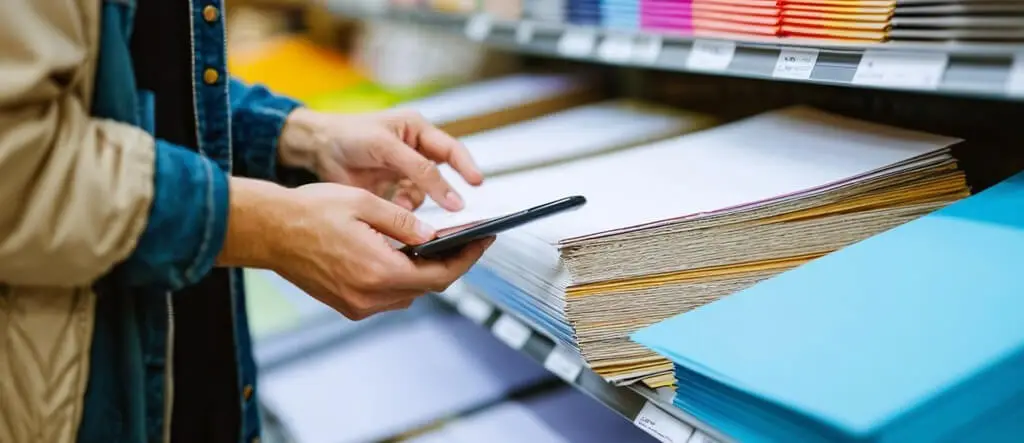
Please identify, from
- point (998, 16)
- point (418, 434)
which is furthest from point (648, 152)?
point (418, 434)

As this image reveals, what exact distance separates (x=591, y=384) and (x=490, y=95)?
38.2 inches

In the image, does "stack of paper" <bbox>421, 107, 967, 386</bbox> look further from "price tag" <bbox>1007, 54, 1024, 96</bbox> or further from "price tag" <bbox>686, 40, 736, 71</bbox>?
"price tag" <bbox>1007, 54, 1024, 96</bbox>

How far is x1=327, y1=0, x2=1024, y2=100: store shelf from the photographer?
0.80m

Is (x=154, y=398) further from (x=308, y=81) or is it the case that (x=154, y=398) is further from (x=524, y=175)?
(x=308, y=81)

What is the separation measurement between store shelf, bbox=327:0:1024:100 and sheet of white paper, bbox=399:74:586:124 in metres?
0.19

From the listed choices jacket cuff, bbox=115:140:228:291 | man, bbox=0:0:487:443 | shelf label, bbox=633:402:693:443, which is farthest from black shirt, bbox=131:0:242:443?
shelf label, bbox=633:402:693:443

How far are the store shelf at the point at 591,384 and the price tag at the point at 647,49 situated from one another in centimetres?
42

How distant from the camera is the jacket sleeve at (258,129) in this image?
1.25 metres

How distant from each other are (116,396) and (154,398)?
0.05m

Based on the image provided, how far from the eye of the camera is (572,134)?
155 centimetres

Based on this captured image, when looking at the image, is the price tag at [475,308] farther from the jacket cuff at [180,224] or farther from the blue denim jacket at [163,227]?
the jacket cuff at [180,224]

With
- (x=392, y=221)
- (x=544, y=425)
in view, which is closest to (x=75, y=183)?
(x=392, y=221)

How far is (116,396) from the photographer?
972 mm

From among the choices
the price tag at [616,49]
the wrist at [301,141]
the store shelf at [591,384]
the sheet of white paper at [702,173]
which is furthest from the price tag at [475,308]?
the price tag at [616,49]
